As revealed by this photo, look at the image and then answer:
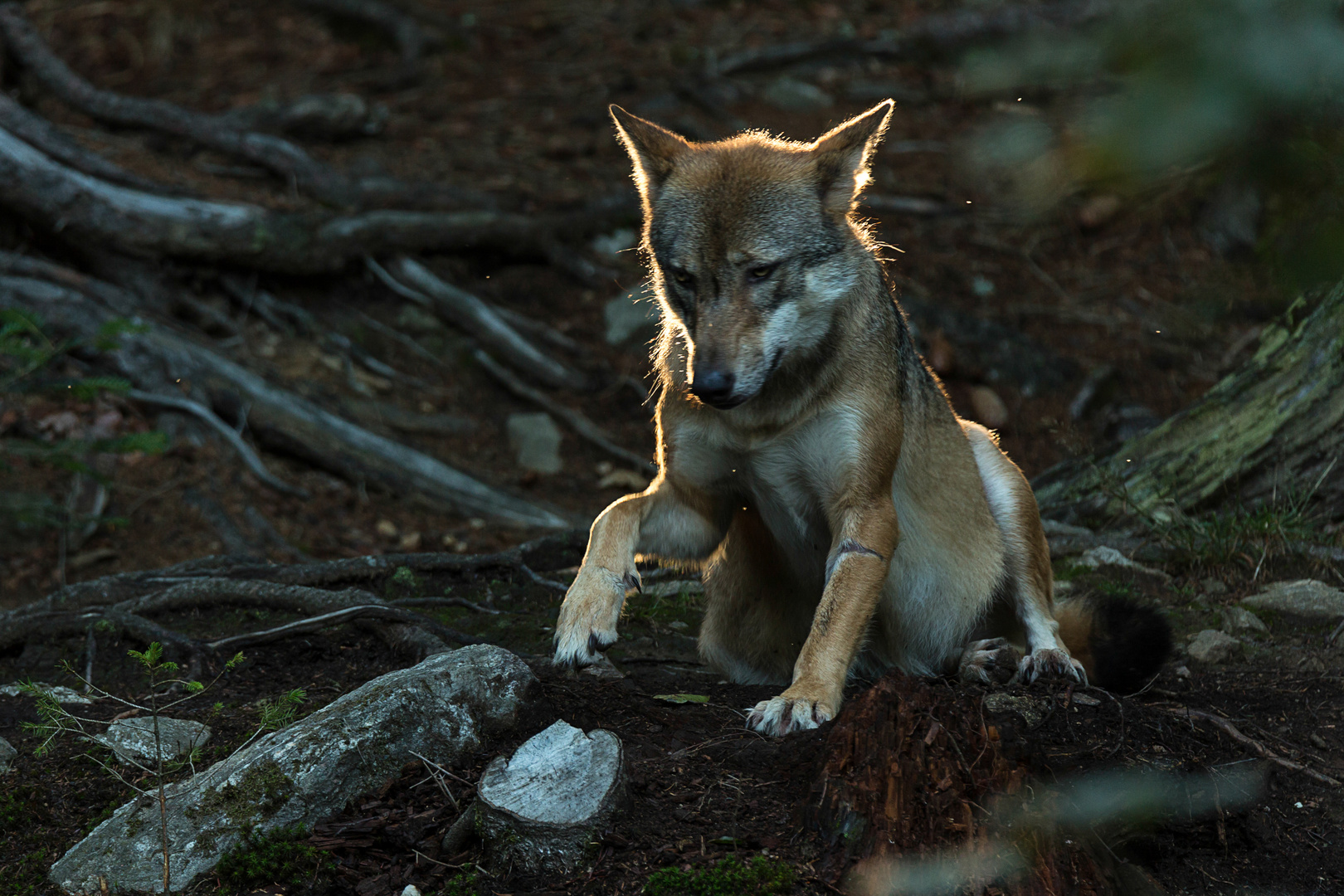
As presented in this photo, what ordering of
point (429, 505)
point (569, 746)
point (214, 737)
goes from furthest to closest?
point (429, 505) → point (214, 737) → point (569, 746)

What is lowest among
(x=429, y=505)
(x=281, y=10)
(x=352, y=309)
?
(x=429, y=505)

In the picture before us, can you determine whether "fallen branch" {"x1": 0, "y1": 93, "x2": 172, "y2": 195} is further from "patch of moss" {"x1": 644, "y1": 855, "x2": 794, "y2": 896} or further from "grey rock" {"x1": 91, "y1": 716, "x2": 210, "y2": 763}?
"patch of moss" {"x1": 644, "y1": 855, "x2": 794, "y2": 896}

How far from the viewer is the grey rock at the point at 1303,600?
17.5ft

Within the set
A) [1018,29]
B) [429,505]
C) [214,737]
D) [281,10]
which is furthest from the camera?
[281,10]

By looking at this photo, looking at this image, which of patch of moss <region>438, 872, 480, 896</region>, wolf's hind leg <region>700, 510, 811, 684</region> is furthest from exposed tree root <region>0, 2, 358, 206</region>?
patch of moss <region>438, 872, 480, 896</region>

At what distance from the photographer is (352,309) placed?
9836 millimetres

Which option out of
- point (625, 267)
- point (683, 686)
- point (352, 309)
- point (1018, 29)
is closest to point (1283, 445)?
point (683, 686)

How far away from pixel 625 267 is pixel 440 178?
214 cm

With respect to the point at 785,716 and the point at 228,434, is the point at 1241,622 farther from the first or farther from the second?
the point at 228,434

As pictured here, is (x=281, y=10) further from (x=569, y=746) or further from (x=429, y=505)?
(x=569, y=746)

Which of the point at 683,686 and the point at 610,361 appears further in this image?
the point at 610,361

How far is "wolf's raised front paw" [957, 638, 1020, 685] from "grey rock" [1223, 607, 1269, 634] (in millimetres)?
1432

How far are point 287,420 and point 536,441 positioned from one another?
2.14m

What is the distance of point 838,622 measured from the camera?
3.98 meters
